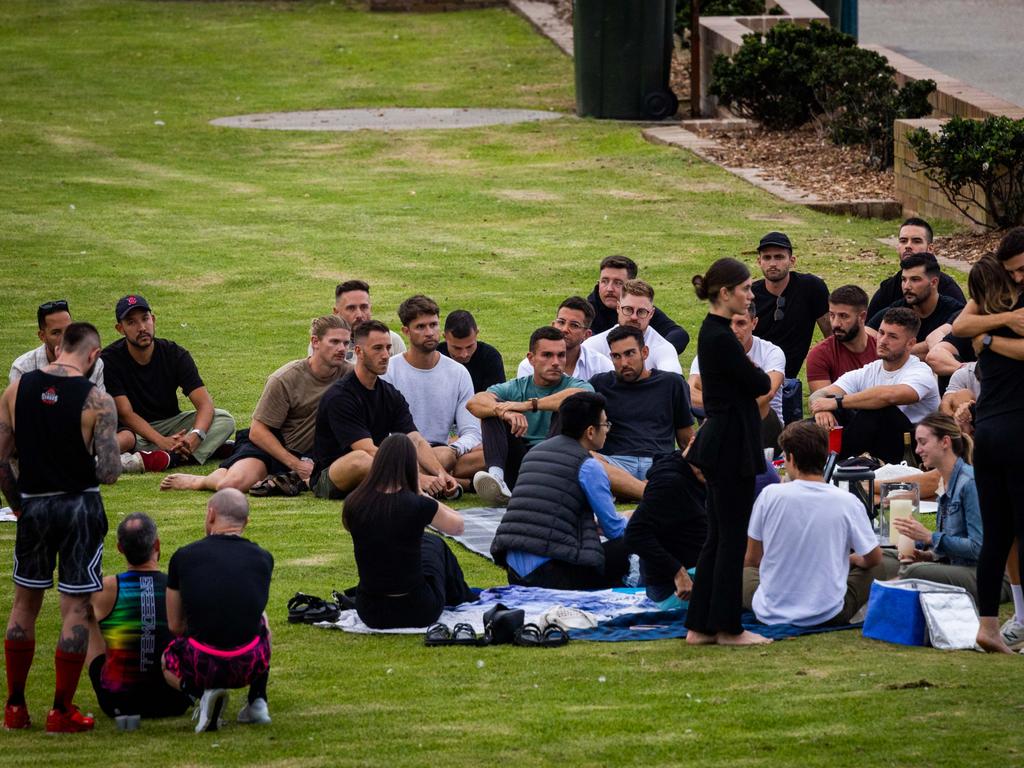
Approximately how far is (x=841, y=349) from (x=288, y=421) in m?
4.13

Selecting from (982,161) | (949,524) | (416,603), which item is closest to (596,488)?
(416,603)

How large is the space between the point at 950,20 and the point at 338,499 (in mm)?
24706

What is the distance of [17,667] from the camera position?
7.95m

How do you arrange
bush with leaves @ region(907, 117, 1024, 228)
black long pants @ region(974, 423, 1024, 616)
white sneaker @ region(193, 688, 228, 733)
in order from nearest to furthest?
white sneaker @ region(193, 688, 228, 733) → black long pants @ region(974, 423, 1024, 616) → bush with leaves @ region(907, 117, 1024, 228)

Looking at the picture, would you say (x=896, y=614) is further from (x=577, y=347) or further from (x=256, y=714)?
(x=577, y=347)

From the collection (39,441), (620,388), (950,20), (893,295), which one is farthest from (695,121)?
(39,441)

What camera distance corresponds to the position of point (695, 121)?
87.8 feet

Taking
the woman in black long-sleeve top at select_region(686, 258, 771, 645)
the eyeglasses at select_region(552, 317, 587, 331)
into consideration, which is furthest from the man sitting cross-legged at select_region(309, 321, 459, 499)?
the woman in black long-sleeve top at select_region(686, 258, 771, 645)

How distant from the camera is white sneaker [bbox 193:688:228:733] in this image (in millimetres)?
7738

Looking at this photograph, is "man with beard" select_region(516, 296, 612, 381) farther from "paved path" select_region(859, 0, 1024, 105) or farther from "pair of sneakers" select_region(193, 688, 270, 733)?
"paved path" select_region(859, 0, 1024, 105)

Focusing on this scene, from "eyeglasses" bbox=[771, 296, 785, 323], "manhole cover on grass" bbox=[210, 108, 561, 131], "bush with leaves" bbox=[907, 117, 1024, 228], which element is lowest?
"eyeglasses" bbox=[771, 296, 785, 323]

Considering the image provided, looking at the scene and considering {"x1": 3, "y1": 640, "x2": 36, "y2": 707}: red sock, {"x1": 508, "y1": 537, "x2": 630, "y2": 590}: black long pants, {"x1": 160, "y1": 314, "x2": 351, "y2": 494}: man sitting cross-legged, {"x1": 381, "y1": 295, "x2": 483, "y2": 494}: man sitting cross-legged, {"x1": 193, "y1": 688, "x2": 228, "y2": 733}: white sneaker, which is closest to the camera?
{"x1": 193, "y1": 688, "x2": 228, "y2": 733}: white sneaker

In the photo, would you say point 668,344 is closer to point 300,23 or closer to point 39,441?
point 39,441

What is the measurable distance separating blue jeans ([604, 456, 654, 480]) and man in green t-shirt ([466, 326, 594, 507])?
20.1 inches
